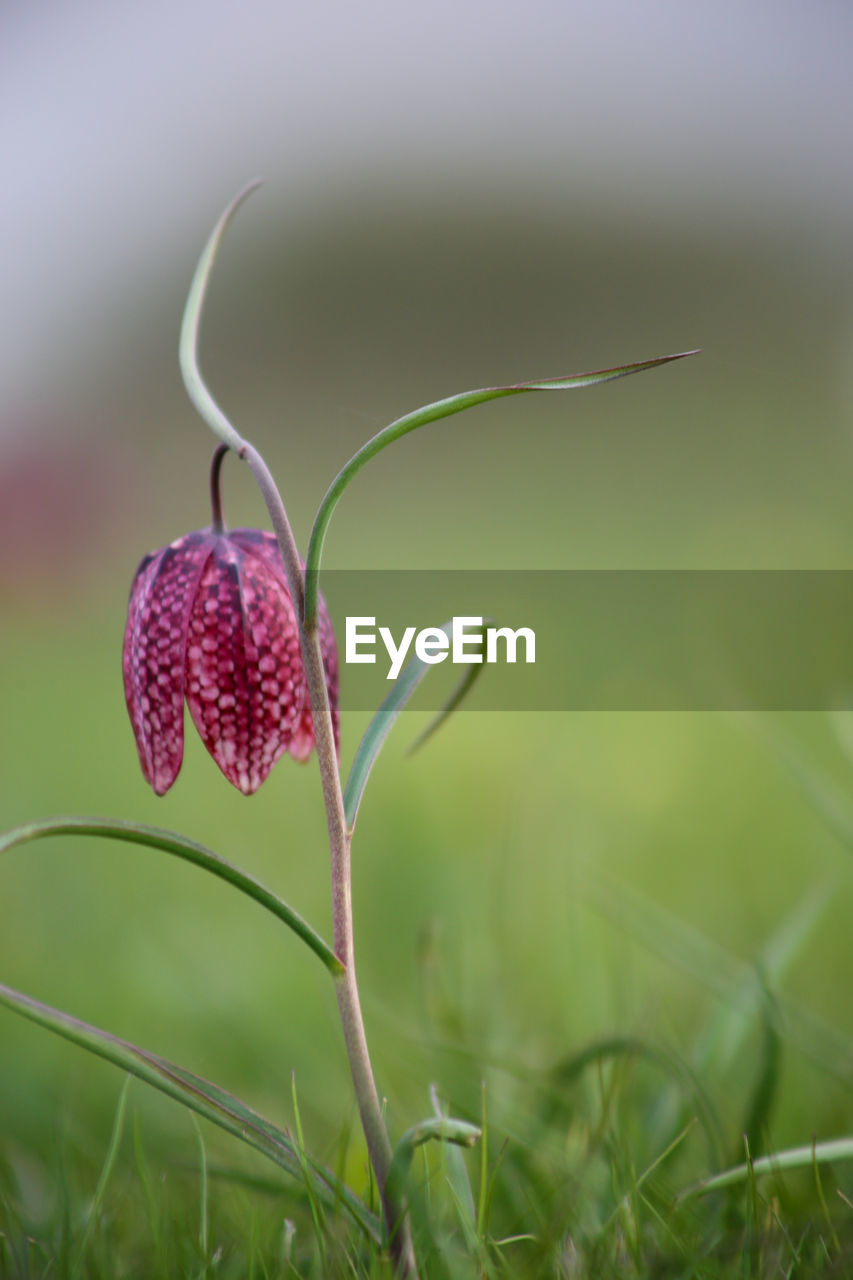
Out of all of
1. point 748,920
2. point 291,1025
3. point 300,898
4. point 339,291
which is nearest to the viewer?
point 291,1025

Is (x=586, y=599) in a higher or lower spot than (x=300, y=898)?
higher

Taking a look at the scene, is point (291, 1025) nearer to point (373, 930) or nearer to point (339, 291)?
point (373, 930)

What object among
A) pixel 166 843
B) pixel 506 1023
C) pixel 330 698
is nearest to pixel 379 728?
pixel 330 698

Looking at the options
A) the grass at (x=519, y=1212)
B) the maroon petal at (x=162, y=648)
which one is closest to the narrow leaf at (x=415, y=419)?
the maroon petal at (x=162, y=648)

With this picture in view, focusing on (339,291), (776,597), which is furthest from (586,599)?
(339,291)

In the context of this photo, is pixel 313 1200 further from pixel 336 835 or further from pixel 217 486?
pixel 217 486

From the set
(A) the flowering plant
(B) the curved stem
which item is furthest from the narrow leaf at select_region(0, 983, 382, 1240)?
(B) the curved stem
